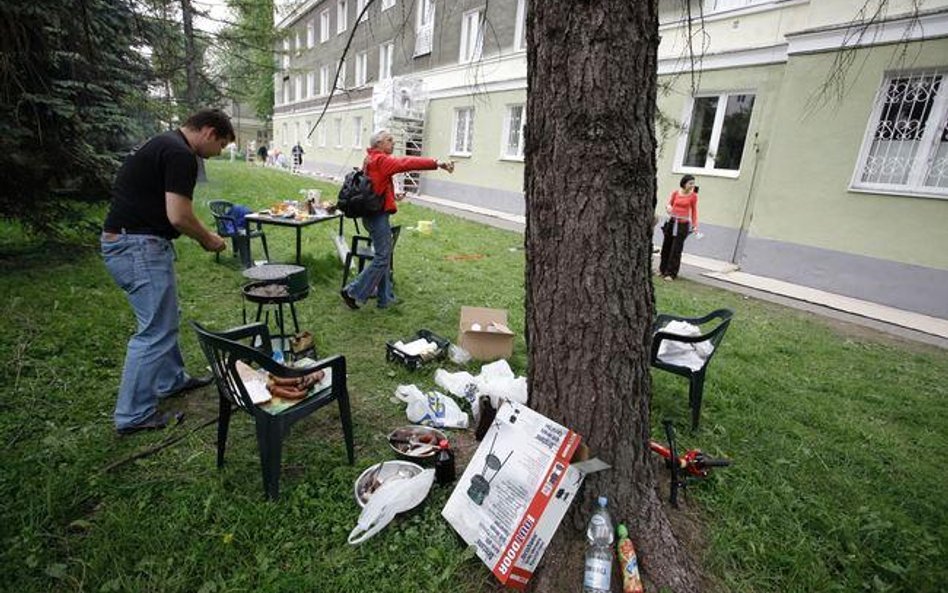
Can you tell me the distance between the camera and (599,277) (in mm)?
1887

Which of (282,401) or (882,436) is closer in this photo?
(282,401)

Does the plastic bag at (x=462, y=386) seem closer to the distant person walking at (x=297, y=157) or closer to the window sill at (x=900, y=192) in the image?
the window sill at (x=900, y=192)

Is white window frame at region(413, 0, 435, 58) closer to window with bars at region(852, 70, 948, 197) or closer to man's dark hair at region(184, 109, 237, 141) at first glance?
window with bars at region(852, 70, 948, 197)

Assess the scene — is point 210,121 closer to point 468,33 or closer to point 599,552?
point 599,552

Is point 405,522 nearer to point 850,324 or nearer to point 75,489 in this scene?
point 75,489

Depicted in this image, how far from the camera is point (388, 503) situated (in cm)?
221

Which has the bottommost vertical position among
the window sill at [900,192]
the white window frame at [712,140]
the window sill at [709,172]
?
the window sill at [900,192]

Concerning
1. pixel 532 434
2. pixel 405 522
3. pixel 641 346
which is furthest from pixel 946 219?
pixel 405 522

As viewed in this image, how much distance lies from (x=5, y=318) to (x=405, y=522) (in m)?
4.25

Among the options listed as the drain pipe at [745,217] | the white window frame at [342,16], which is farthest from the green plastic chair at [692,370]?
the white window frame at [342,16]

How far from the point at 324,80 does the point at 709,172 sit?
81.4 feet

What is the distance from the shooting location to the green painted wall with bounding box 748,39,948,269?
6.73 metres

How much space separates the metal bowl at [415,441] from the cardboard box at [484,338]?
4.08 feet

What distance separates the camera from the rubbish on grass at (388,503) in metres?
2.17
